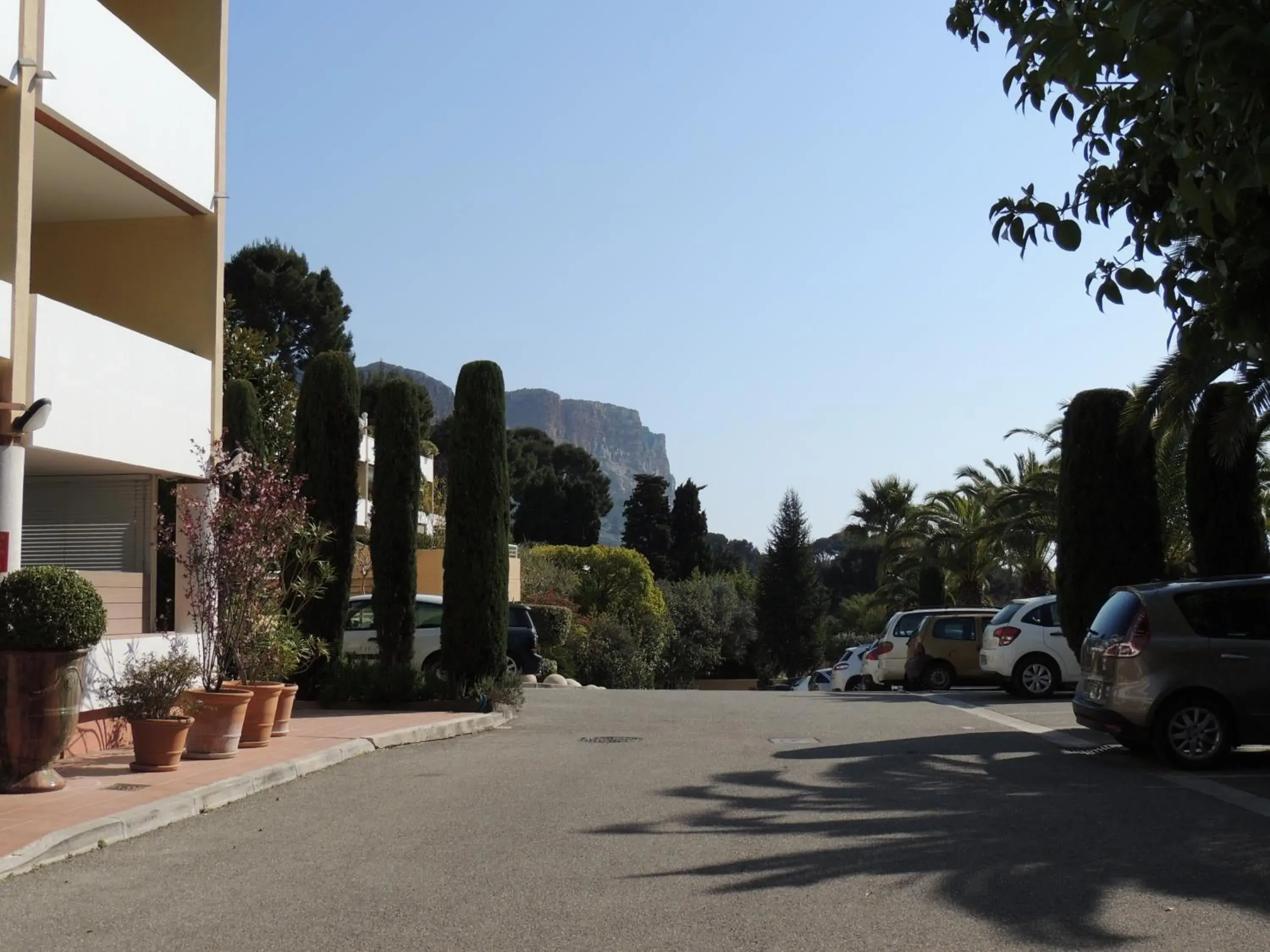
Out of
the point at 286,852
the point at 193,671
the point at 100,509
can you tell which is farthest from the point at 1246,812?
the point at 100,509

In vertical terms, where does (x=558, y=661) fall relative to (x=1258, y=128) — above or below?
below

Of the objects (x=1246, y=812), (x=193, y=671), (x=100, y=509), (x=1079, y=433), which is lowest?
(x=1246, y=812)

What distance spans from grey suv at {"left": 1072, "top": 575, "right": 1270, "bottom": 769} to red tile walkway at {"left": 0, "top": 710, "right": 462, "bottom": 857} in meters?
7.62

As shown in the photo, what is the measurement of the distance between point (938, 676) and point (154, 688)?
18.1 metres

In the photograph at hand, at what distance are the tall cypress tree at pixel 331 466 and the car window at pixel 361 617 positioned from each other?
3.09 meters

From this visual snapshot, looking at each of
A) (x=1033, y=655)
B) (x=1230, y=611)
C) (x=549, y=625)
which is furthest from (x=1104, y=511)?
(x=549, y=625)

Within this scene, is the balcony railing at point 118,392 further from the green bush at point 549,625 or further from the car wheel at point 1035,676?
the green bush at point 549,625

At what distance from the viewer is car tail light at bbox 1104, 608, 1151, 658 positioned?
11930 mm

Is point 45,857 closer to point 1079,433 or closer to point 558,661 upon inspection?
point 1079,433

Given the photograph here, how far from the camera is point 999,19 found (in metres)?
9.09

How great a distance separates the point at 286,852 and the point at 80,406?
6.32 meters

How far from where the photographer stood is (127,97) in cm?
1382

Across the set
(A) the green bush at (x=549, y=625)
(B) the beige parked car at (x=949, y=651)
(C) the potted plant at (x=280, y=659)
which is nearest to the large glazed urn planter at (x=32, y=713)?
(C) the potted plant at (x=280, y=659)

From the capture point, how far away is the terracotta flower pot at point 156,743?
36.9ft
